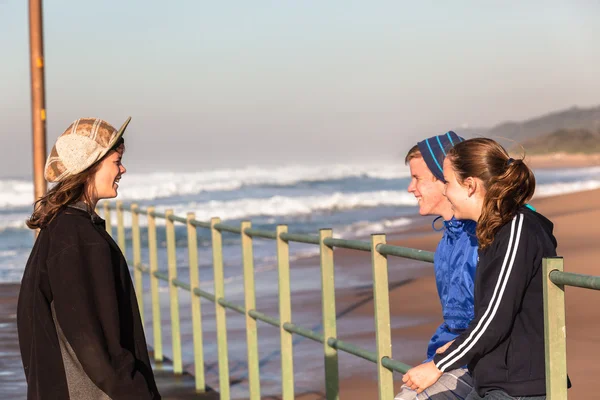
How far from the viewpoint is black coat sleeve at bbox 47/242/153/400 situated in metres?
3.11

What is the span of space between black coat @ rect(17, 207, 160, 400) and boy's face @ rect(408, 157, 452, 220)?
1.09m

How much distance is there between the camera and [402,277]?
14797 millimetres

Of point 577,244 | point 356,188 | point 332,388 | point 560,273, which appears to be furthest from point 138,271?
point 356,188

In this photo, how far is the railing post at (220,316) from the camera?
737 centimetres

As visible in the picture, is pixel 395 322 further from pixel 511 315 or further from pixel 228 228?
pixel 511 315

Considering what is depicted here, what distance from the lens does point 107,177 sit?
3385mm

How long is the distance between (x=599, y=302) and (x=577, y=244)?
7.38 meters

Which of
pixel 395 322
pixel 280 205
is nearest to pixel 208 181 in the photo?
pixel 280 205

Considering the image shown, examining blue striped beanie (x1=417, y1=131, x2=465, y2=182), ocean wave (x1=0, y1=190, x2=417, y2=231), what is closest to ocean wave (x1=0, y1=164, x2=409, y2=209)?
ocean wave (x1=0, y1=190, x2=417, y2=231)

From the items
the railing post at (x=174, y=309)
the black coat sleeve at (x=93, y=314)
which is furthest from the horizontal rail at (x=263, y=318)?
the black coat sleeve at (x=93, y=314)

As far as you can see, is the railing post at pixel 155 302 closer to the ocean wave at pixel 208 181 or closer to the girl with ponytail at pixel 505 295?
the girl with ponytail at pixel 505 295

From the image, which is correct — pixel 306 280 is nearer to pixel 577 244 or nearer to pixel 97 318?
pixel 577 244

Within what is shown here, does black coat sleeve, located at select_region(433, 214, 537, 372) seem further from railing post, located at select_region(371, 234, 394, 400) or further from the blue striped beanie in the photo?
railing post, located at select_region(371, 234, 394, 400)

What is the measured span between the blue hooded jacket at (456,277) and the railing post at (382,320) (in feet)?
2.58
